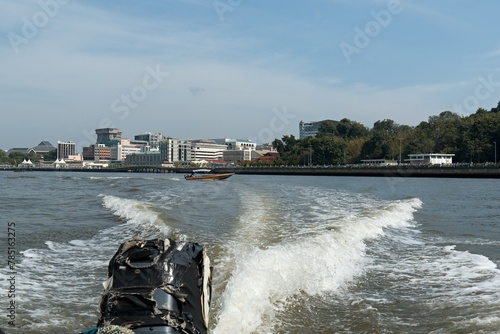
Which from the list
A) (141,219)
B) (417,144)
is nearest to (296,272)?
(141,219)

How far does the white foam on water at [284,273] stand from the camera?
18.3 feet

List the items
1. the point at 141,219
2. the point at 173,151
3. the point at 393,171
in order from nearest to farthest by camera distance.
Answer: the point at 141,219, the point at 393,171, the point at 173,151

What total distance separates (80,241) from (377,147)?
10695 cm

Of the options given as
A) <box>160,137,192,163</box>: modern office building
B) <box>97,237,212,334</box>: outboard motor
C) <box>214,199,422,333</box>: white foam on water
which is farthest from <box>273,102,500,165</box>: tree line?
<box>97,237,212,334</box>: outboard motor

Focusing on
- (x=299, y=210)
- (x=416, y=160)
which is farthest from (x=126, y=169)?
(x=299, y=210)

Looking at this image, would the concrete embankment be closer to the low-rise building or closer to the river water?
Result: the low-rise building

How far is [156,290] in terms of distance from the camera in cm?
327

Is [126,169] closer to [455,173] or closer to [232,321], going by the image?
[455,173]

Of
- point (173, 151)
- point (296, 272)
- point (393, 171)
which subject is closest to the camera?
point (296, 272)

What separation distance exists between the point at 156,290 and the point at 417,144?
10593cm

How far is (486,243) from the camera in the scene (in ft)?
37.8

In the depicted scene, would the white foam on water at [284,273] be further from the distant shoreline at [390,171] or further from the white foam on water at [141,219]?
the distant shoreline at [390,171]

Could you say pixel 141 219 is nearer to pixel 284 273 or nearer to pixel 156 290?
pixel 284 273

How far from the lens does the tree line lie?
289ft
